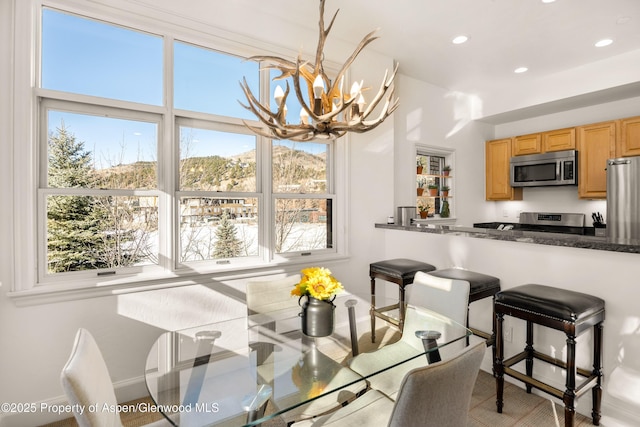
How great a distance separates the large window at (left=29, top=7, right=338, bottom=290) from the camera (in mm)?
2229

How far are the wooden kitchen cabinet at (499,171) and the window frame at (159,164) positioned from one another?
3611mm

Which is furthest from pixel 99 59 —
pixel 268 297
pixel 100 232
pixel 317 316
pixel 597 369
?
pixel 597 369

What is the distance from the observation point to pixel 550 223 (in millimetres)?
4828

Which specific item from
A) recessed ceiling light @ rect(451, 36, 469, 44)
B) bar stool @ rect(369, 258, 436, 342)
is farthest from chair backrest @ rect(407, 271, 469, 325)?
recessed ceiling light @ rect(451, 36, 469, 44)

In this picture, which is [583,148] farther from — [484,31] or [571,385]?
[571,385]

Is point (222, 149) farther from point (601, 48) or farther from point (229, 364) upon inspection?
point (601, 48)

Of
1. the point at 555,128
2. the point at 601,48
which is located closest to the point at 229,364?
the point at 601,48

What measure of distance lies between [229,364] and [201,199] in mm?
1586

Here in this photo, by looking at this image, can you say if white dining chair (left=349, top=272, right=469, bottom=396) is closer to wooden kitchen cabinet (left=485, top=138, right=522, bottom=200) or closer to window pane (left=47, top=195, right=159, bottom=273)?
window pane (left=47, top=195, right=159, bottom=273)

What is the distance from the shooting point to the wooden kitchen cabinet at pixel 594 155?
4094mm

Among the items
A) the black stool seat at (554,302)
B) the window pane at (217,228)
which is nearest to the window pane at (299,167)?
the window pane at (217,228)

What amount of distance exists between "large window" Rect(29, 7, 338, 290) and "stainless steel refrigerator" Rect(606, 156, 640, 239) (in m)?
3.69

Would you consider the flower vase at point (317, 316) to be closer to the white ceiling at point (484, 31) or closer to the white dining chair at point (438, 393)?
the white dining chair at point (438, 393)

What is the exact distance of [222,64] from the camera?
2.86m
